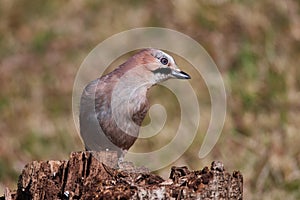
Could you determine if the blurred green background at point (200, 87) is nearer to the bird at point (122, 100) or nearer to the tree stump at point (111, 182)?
the bird at point (122, 100)

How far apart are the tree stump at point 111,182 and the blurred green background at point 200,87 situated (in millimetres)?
3343

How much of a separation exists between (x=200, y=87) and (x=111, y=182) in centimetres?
573

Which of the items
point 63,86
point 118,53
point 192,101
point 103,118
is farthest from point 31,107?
point 103,118

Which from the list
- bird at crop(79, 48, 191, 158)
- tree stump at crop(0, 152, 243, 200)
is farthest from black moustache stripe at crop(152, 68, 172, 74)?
tree stump at crop(0, 152, 243, 200)

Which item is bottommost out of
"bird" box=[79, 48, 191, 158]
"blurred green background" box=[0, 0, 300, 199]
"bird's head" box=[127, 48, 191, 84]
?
"bird" box=[79, 48, 191, 158]

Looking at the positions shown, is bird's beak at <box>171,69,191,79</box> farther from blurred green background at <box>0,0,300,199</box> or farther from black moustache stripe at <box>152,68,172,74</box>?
blurred green background at <box>0,0,300,199</box>

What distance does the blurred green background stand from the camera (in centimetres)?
956

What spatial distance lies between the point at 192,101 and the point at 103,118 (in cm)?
403

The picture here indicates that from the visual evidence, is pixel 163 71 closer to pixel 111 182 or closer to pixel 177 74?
pixel 177 74

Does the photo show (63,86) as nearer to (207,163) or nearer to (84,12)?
(84,12)

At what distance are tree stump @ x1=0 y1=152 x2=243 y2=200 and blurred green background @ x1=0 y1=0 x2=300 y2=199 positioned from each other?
3.34 metres

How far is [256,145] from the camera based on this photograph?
9.68 metres

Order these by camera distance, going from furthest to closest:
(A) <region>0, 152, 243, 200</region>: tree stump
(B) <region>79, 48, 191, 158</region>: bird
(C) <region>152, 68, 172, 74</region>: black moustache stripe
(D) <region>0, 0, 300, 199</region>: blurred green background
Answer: (D) <region>0, 0, 300, 199</region>: blurred green background → (C) <region>152, 68, 172, 74</region>: black moustache stripe → (B) <region>79, 48, 191, 158</region>: bird → (A) <region>0, 152, 243, 200</region>: tree stump

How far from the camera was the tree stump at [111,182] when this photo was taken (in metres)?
5.29
